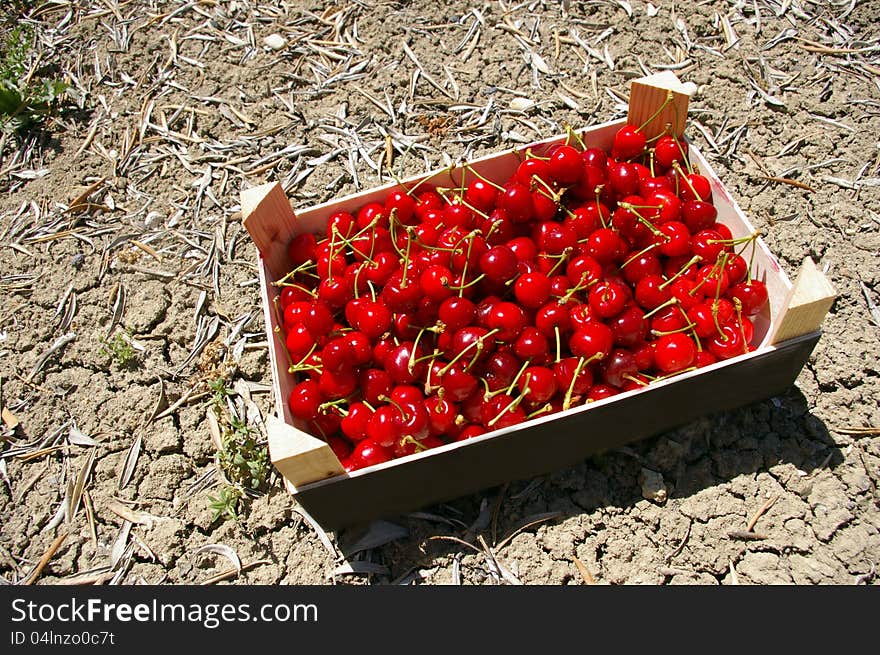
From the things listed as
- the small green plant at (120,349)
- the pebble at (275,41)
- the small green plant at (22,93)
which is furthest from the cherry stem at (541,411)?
the small green plant at (22,93)

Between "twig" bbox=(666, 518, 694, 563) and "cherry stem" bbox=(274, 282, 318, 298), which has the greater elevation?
"cherry stem" bbox=(274, 282, 318, 298)

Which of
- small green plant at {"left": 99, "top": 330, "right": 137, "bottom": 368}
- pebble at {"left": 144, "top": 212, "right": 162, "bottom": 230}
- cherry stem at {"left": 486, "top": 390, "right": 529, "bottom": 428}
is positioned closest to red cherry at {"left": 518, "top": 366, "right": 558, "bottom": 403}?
cherry stem at {"left": 486, "top": 390, "right": 529, "bottom": 428}

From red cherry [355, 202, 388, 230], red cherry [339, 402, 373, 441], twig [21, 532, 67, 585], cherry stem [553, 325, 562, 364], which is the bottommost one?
twig [21, 532, 67, 585]

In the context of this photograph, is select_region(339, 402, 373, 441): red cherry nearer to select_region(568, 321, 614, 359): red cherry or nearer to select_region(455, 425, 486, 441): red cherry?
select_region(455, 425, 486, 441): red cherry

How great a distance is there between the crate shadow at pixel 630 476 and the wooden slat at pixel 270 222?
3.11ft

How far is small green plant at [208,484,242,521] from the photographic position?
2484 millimetres

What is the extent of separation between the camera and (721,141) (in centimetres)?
324

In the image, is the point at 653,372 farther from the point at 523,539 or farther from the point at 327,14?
the point at 327,14

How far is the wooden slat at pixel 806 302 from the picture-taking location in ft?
6.38

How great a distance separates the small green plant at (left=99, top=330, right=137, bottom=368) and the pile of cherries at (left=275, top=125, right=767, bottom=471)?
0.82m

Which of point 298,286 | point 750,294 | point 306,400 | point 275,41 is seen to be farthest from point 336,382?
point 275,41

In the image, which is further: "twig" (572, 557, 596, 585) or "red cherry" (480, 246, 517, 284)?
"twig" (572, 557, 596, 585)

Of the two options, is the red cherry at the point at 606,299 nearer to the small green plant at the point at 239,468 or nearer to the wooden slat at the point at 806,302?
the wooden slat at the point at 806,302

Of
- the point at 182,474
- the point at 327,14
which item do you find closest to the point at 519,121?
the point at 327,14
